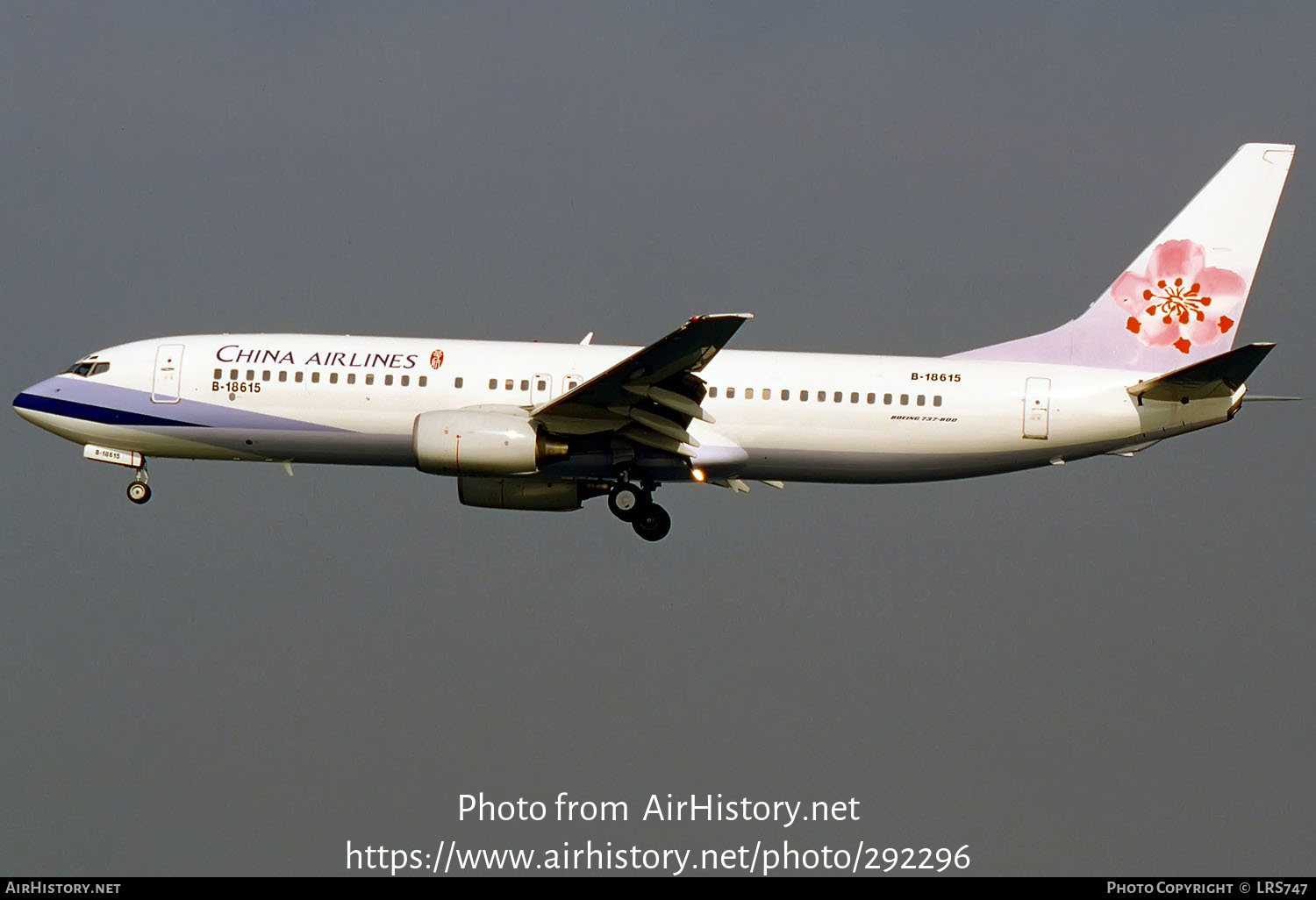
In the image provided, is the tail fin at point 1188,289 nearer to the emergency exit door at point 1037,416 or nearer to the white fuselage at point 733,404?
the white fuselage at point 733,404

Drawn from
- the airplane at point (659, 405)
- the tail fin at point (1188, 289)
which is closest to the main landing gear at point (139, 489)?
the airplane at point (659, 405)

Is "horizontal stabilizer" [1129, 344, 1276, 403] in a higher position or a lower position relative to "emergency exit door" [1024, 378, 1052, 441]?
higher

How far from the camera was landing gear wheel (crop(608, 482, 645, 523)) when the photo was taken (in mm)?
39656

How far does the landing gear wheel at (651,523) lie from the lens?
39812mm

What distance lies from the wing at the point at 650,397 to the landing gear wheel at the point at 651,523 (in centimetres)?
189

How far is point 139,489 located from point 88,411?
206cm

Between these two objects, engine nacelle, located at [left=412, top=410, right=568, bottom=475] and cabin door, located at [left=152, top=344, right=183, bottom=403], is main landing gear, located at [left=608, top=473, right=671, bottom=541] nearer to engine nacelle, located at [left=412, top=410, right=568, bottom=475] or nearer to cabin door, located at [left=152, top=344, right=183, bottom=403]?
engine nacelle, located at [left=412, top=410, right=568, bottom=475]

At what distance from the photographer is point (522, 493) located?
40438 millimetres

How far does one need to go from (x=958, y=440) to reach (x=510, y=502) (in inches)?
395

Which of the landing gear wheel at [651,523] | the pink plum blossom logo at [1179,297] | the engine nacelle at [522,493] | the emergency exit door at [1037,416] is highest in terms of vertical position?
the pink plum blossom logo at [1179,297]

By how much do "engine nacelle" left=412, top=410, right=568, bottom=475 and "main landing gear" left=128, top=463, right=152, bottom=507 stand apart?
757 cm

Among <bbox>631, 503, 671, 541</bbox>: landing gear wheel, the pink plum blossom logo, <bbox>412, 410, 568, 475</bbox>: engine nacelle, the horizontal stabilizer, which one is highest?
the pink plum blossom logo

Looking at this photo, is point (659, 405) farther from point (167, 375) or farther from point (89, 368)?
point (89, 368)

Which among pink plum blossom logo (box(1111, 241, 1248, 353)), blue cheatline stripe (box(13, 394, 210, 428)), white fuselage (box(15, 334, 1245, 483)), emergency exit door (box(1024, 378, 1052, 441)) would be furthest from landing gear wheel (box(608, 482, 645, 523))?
pink plum blossom logo (box(1111, 241, 1248, 353))
